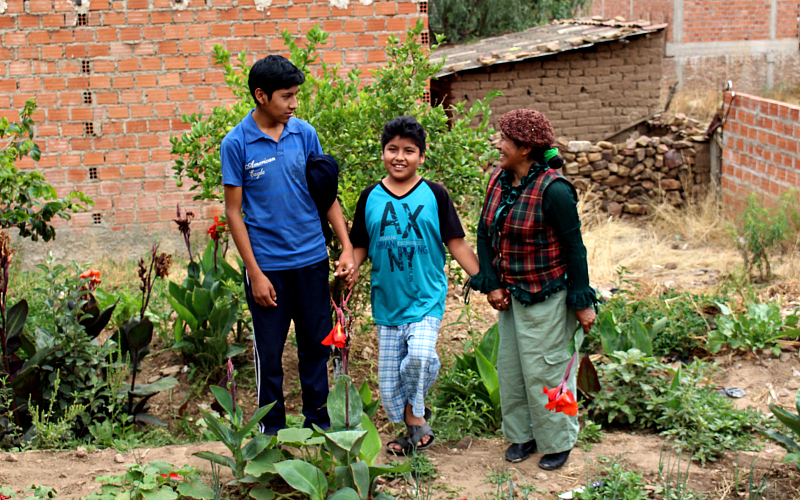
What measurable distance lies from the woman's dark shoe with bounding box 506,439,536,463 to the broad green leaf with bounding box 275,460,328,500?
3.28ft

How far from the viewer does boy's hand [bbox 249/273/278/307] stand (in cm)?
302

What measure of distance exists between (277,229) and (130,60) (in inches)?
187

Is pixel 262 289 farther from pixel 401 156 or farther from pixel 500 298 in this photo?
pixel 500 298

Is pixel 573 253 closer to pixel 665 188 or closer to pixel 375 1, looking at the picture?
pixel 375 1

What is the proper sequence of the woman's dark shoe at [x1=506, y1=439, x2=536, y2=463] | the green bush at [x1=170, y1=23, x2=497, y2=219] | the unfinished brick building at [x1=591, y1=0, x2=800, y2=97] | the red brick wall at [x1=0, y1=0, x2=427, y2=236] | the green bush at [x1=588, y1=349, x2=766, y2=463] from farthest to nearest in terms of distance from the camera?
the unfinished brick building at [x1=591, y1=0, x2=800, y2=97], the red brick wall at [x1=0, y1=0, x2=427, y2=236], the green bush at [x1=170, y1=23, x2=497, y2=219], the green bush at [x1=588, y1=349, x2=766, y2=463], the woman's dark shoe at [x1=506, y1=439, x2=536, y2=463]

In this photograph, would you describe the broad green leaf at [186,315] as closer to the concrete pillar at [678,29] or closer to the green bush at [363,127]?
the green bush at [363,127]

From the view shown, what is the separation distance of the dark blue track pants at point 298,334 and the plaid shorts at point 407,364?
30cm

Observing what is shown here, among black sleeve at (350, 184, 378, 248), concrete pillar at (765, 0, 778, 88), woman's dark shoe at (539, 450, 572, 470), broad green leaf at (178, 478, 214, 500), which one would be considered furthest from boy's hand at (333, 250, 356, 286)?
concrete pillar at (765, 0, 778, 88)

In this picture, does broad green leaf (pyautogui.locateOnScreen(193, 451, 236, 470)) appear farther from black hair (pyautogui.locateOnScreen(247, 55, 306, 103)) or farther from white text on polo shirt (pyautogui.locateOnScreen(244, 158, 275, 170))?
black hair (pyautogui.locateOnScreen(247, 55, 306, 103))

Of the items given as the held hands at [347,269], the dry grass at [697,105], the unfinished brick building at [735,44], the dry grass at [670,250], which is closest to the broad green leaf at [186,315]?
the held hands at [347,269]

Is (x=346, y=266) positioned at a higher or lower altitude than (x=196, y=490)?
higher

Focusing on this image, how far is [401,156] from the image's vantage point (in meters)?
3.15

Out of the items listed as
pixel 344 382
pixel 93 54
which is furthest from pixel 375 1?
pixel 344 382

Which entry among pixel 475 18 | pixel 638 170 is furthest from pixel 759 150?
pixel 475 18
